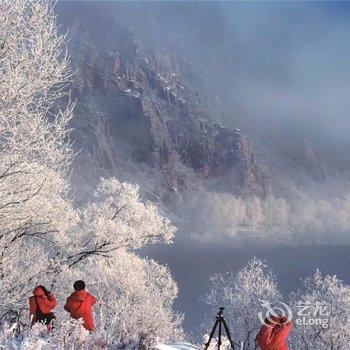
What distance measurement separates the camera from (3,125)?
1130cm

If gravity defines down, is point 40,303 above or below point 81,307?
below

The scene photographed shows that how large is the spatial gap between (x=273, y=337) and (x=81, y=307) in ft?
13.8

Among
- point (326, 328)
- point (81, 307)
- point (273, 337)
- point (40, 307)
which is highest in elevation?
point (326, 328)

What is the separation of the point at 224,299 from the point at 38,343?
59.0 m

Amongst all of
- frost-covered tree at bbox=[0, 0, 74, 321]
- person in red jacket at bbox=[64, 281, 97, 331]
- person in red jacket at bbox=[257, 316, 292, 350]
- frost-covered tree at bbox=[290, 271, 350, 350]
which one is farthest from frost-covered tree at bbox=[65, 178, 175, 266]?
frost-covered tree at bbox=[290, 271, 350, 350]

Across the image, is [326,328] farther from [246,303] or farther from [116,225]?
[116,225]

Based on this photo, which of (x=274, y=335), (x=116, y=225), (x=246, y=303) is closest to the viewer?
(x=274, y=335)

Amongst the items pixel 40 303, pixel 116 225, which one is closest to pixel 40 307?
pixel 40 303

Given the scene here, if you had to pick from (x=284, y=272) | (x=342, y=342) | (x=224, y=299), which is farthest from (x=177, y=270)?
(x=342, y=342)

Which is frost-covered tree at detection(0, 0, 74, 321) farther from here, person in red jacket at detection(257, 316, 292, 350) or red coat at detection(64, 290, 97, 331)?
person in red jacket at detection(257, 316, 292, 350)

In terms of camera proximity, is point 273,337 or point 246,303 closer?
point 273,337

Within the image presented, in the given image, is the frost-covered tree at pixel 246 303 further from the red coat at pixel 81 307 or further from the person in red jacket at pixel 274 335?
the person in red jacket at pixel 274 335

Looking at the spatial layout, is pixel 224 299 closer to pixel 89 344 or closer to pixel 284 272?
pixel 89 344

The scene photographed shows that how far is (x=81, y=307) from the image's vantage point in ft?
37.3
